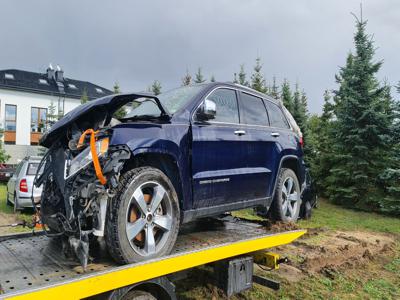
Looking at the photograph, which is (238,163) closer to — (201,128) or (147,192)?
(201,128)

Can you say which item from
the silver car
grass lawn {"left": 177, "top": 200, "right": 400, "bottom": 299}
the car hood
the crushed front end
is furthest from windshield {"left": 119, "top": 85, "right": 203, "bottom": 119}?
the silver car

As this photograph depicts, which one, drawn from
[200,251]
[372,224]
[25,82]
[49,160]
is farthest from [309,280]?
[25,82]

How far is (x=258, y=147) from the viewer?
4.49 m

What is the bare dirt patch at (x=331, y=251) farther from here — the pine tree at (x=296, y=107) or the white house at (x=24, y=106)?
the white house at (x=24, y=106)

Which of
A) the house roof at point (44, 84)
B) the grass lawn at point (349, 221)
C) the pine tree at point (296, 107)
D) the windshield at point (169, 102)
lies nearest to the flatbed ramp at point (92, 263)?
the windshield at point (169, 102)

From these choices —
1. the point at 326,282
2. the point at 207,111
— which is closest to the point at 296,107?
the point at 326,282

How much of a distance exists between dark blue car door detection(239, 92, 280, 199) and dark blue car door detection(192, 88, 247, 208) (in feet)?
0.46

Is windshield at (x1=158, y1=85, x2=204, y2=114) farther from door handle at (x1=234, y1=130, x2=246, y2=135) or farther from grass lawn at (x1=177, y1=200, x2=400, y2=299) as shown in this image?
grass lawn at (x1=177, y1=200, x2=400, y2=299)

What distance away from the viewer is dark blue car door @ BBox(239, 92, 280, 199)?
433 cm

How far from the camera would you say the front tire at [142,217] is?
9.18 feet

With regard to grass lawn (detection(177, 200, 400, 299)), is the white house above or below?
above

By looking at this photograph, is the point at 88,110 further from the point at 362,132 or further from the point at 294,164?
the point at 362,132

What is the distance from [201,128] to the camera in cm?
369

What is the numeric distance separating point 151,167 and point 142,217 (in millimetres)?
453
